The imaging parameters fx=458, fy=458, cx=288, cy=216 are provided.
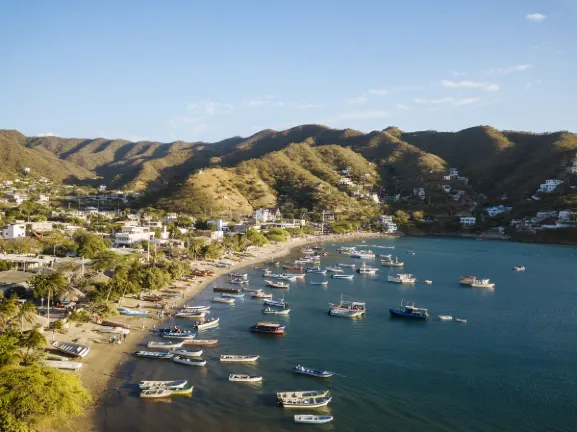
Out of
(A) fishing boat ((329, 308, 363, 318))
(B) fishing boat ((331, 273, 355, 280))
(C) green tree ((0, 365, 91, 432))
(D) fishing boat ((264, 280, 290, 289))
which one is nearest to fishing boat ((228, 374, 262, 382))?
(C) green tree ((0, 365, 91, 432))

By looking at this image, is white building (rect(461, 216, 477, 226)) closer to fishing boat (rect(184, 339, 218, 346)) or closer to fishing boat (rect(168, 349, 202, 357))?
fishing boat (rect(184, 339, 218, 346))

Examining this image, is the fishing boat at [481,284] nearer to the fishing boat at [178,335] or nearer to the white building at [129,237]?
the fishing boat at [178,335]

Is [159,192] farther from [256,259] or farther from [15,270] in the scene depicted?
[15,270]

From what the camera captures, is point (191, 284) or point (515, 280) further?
point (515, 280)

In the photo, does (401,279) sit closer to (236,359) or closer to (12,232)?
(236,359)

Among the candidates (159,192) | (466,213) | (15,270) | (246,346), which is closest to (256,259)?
(15,270)

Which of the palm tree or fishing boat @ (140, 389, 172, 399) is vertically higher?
the palm tree

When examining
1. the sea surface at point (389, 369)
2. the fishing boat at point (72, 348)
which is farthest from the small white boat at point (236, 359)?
the fishing boat at point (72, 348)
